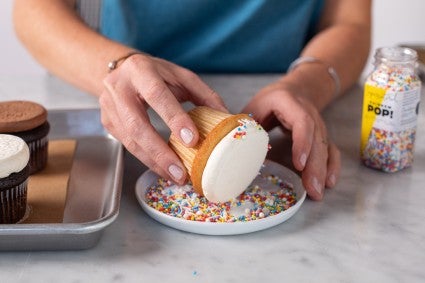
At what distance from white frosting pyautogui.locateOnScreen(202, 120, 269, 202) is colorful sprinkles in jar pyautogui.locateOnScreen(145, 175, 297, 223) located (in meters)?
0.02

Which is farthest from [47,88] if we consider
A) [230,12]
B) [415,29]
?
[415,29]

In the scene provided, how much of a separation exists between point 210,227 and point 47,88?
2.20 ft

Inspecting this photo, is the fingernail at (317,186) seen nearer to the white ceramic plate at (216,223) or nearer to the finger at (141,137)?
the white ceramic plate at (216,223)

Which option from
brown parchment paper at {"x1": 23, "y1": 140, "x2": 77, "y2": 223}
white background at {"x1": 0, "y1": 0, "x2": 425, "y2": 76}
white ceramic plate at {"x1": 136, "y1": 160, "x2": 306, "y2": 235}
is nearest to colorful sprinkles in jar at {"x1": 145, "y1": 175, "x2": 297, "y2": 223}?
white ceramic plate at {"x1": 136, "y1": 160, "x2": 306, "y2": 235}

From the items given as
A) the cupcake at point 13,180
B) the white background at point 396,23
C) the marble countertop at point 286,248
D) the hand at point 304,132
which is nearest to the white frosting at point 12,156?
the cupcake at point 13,180

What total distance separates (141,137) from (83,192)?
12 cm

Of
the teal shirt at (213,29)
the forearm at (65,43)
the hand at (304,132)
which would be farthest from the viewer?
the teal shirt at (213,29)

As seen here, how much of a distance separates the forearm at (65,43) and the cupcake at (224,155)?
32cm

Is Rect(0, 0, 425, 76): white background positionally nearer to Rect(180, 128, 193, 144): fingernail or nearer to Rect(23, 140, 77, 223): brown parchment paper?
Rect(23, 140, 77, 223): brown parchment paper

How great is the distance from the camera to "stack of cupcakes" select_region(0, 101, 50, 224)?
0.87 metres

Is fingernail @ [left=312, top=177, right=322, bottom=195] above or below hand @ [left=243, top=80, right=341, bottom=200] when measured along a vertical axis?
below

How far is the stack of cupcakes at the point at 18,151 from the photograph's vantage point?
87 cm

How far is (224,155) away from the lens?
0.88 m

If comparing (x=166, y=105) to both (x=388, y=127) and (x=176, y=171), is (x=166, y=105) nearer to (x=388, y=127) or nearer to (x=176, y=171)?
(x=176, y=171)
